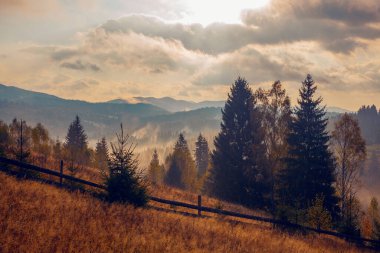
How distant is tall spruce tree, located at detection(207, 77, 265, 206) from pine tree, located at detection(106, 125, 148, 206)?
19.7 m

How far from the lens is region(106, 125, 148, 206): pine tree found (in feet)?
43.7

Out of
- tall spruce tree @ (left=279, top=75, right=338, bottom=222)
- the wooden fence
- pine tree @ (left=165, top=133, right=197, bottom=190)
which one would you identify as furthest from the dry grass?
pine tree @ (left=165, top=133, right=197, bottom=190)

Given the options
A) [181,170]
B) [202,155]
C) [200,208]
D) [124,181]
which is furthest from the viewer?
[202,155]

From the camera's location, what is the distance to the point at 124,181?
44.0ft

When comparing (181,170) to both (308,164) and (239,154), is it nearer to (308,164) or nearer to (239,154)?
(239,154)

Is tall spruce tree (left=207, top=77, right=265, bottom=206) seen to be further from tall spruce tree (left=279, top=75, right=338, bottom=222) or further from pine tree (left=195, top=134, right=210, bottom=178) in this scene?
pine tree (left=195, top=134, right=210, bottom=178)

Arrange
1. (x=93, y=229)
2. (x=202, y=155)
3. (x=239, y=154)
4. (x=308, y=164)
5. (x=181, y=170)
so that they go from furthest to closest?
(x=202, y=155) → (x=181, y=170) → (x=239, y=154) → (x=308, y=164) → (x=93, y=229)

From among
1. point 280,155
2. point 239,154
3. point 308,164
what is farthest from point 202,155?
point 308,164

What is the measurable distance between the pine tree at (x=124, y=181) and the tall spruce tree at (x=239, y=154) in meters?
19.7

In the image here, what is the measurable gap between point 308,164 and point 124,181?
21.1 meters

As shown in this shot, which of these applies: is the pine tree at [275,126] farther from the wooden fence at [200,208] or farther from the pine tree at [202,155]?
the pine tree at [202,155]

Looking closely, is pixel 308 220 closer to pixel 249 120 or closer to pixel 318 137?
pixel 318 137

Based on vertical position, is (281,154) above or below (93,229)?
above

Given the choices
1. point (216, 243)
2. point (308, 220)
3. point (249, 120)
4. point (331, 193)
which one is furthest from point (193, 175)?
point (216, 243)
